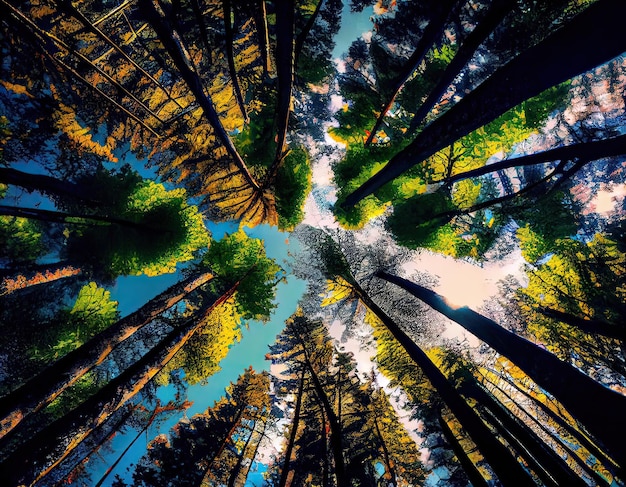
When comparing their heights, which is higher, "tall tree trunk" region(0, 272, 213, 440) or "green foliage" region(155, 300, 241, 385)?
"green foliage" region(155, 300, 241, 385)

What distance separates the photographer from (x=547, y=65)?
302 centimetres

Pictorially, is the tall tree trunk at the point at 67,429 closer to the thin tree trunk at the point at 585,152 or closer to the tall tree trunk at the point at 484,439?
the tall tree trunk at the point at 484,439

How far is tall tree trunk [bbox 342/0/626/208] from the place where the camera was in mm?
2494

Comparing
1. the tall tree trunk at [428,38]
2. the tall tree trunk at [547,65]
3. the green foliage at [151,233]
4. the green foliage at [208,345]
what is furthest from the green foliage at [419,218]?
the green foliage at [151,233]

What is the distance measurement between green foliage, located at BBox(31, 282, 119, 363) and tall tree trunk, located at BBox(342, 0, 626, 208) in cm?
1563

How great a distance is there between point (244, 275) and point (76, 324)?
26.9ft

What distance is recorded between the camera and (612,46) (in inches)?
100

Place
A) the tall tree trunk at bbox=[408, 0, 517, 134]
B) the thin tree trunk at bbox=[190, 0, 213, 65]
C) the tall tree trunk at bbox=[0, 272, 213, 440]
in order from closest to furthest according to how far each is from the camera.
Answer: the thin tree trunk at bbox=[190, 0, 213, 65], the tall tree trunk at bbox=[0, 272, 213, 440], the tall tree trunk at bbox=[408, 0, 517, 134]

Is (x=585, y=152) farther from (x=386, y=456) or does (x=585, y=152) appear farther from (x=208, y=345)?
(x=386, y=456)

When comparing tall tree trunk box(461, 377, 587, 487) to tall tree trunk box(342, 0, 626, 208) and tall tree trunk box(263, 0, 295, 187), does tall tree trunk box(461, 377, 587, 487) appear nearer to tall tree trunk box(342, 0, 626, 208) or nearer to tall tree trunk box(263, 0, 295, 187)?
tall tree trunk box(342, 0, 626, 208)

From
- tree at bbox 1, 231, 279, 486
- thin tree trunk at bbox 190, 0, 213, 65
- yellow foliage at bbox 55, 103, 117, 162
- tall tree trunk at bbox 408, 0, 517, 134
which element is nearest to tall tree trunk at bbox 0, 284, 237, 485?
tree at bbox 1, 231, 279, 486

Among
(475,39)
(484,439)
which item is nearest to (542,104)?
(475,39)

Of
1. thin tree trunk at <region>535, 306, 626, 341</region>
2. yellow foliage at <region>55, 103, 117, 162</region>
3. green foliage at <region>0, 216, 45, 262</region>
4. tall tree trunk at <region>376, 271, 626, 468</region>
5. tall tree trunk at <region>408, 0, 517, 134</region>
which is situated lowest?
tall tree trunk at <region>376, 271, 626, 468</region>

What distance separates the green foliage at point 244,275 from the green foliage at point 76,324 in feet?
19.2
